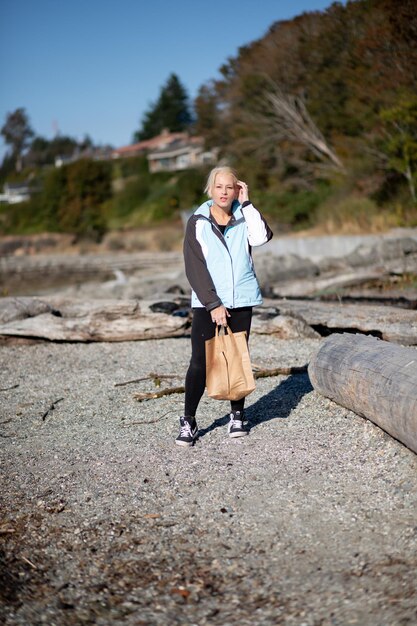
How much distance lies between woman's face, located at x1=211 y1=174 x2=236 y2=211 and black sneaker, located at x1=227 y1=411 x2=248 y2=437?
1491 millimetres

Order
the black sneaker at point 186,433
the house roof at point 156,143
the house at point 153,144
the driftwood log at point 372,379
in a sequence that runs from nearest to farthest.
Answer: the driftwood log at point 372,379 < the black sneaker at point 186,433 < the house at point 153,144 < the house roof at point 156,143

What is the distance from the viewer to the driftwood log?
464 cm

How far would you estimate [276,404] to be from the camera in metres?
6.32

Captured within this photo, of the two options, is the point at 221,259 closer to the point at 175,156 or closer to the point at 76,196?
the point at 76,196

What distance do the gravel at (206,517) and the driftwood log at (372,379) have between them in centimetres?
18

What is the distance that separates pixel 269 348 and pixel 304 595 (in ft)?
18.0

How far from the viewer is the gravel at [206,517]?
126 inches

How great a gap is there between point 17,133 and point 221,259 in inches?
4288

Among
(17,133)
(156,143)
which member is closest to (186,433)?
(156,143)

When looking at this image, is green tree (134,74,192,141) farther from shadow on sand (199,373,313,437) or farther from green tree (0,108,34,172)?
shadow on sand (199,373,313,437)

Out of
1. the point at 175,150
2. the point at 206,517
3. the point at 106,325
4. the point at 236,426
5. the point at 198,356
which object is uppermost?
the point at 175,150

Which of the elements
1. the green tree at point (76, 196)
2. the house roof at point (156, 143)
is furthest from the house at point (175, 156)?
the green tree at point (76, 196)

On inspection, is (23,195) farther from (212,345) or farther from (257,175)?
(212,345)

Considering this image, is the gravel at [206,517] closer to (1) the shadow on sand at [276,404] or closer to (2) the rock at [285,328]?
(1) the shadow on sand at [276,404]
